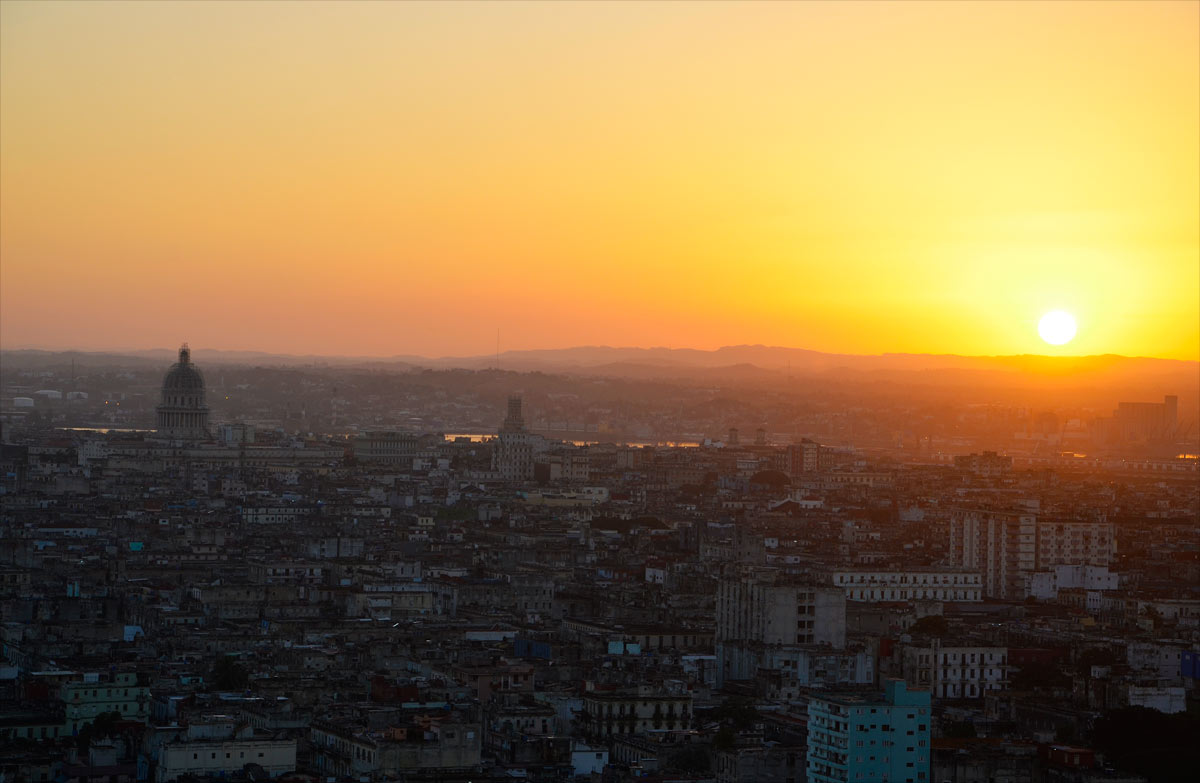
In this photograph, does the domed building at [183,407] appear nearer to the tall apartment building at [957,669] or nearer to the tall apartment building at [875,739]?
the tall apartment building at [957,669]

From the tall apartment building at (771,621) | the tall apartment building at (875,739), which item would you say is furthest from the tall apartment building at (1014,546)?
the tall apartment building at (875,739)

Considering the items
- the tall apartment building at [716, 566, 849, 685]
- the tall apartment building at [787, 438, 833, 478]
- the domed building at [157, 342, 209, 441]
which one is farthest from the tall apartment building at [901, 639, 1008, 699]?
the domed building at [157, 342, 209, 441]

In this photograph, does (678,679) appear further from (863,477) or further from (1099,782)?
(863,477)

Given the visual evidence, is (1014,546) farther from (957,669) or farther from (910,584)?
(957,669)

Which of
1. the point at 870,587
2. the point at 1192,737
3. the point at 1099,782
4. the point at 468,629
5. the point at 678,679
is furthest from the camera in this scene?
the point at 870,587

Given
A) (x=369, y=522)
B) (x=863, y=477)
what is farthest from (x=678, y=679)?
(x=863, y=477)
